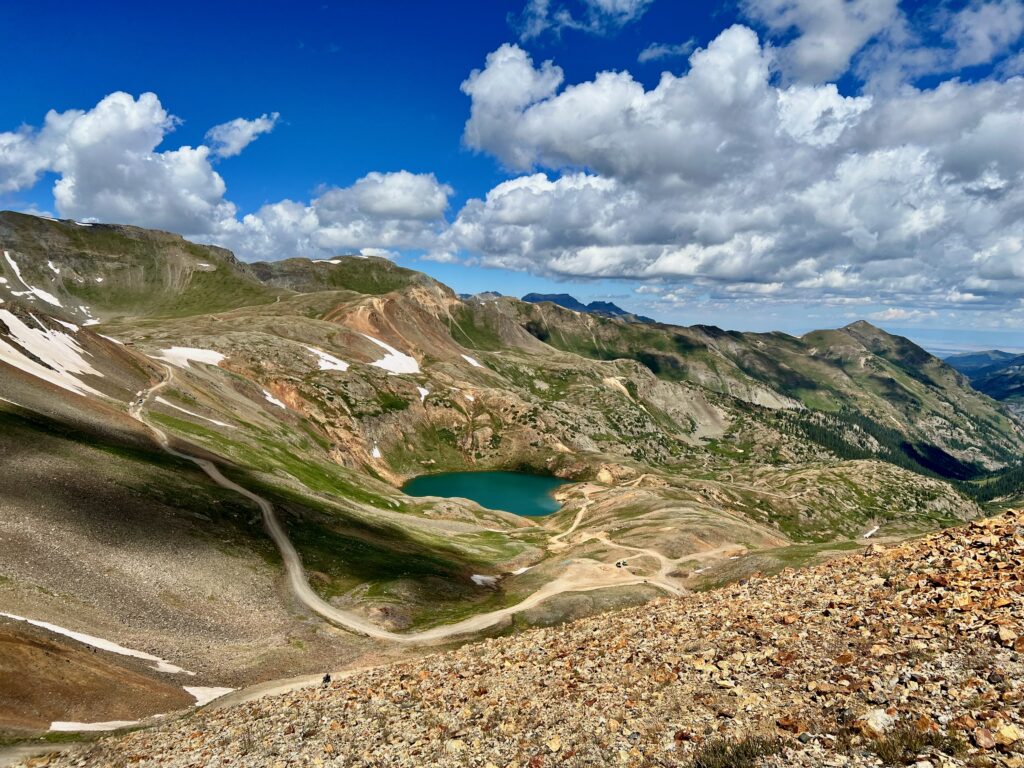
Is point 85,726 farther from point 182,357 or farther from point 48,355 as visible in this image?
point 182,357

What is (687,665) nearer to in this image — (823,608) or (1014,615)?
(823,608)

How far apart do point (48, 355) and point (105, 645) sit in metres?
95.6

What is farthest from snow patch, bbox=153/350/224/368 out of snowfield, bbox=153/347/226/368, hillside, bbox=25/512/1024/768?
hillside, bbox=25/512/1024/768

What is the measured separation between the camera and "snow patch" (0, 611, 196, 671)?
45.6 m

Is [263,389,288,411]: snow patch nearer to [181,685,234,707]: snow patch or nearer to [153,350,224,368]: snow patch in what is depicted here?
[153,350,224,368]: snow patch

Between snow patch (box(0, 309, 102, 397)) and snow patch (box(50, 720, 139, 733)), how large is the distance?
8452 cm

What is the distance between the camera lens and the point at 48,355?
114 metres

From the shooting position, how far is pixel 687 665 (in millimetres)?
24438

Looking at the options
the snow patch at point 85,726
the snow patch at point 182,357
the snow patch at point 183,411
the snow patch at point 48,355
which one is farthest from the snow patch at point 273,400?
the snow patch at point 85,726

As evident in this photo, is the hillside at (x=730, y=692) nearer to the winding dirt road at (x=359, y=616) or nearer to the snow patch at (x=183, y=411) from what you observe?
the winding dirt road at (x=359, y=616)

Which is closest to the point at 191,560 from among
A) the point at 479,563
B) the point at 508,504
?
the point at 479,563

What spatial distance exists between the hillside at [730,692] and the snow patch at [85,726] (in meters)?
7.05

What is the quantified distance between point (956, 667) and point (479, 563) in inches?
3633

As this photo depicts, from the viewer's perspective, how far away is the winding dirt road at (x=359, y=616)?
6588 centimetres
